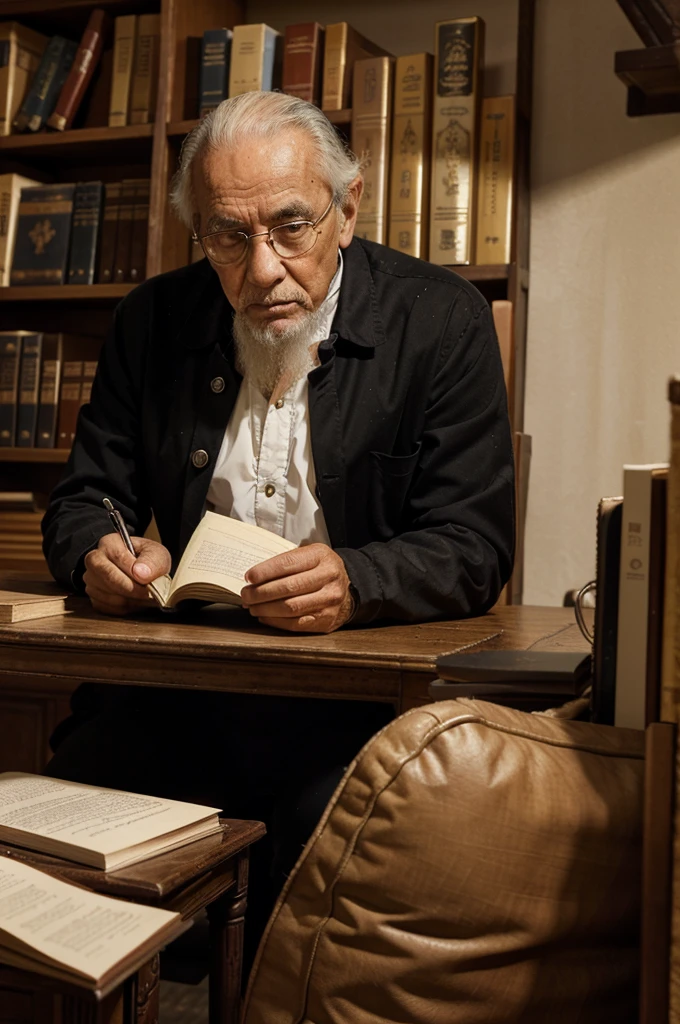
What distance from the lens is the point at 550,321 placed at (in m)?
2.97

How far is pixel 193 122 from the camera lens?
294 centimetres

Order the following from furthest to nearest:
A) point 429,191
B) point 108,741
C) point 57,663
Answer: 1. point 429,191
2. point 108,741
3. point 57,663

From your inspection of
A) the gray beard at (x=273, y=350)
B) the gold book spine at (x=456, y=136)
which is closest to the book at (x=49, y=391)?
the gold book spine at (x=456, y=136)

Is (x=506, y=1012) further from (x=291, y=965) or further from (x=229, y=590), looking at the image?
(x=229, y=590)

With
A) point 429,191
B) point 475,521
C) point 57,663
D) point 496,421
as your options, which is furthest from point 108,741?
point 429,191

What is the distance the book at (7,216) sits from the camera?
126 inches

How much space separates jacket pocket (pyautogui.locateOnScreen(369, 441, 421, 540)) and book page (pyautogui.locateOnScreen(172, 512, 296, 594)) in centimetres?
33

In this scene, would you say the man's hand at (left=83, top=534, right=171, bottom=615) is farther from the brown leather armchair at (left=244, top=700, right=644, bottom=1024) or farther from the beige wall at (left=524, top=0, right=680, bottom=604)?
the beige wall at (left=524, top=0, right=680, bottom=604)

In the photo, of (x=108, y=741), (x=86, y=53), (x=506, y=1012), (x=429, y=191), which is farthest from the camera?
(x=86, y=53)

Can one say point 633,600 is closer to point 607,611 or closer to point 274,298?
point 607,611

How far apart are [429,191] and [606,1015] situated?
7.68ft

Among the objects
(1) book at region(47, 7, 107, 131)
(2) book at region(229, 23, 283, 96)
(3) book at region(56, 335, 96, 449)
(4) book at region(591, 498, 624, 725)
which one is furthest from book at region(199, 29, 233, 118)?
(4) book at region(591, 498, 624, 725)

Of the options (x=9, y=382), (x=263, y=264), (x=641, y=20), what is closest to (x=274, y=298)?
(x=263, y=264)

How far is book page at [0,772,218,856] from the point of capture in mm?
1000
